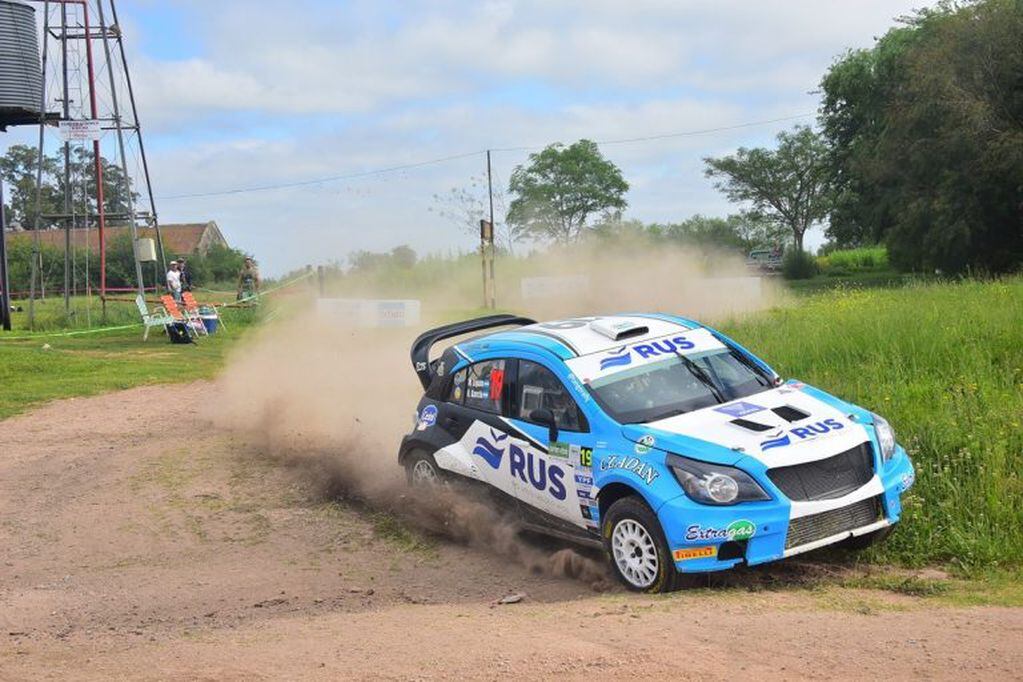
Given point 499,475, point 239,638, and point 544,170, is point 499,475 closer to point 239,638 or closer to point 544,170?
point 239,638

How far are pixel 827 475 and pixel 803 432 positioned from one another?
35 centimetres

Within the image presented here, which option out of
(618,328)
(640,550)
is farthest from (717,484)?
(618,328)

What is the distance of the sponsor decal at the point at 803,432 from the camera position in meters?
6.50

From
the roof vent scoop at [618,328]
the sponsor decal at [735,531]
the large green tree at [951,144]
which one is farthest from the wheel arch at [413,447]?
the large green tree at [951,144]

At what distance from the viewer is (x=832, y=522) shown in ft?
21.1

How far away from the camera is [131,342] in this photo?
26391 mm

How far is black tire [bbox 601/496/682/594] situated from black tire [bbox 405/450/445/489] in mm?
2163

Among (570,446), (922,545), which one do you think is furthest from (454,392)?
(922,545)

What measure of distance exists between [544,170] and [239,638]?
56.8 metres

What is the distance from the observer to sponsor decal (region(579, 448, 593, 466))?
7102 millimetres

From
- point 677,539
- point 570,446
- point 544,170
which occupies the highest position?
point 544,170

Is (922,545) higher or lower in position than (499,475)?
lower

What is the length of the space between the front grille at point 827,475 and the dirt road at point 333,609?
26.1 inches

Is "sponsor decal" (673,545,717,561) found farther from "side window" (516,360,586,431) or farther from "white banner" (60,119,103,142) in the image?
"white banner" (60,119,103,142)
